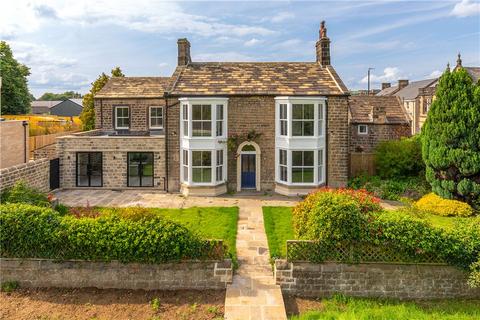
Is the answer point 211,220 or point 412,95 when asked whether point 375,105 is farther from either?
point 412,95

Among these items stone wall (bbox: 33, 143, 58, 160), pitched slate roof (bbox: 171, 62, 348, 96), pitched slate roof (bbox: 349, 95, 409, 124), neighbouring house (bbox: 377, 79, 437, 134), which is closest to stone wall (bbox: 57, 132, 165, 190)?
stone wall (bbox: 33, 143, 58, 160)

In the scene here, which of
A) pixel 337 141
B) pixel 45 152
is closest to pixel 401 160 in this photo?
pixel 337 141

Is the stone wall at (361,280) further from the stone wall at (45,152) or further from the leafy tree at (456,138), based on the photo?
the stone wall at (45,152)

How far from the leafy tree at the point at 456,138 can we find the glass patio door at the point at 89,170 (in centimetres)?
1903

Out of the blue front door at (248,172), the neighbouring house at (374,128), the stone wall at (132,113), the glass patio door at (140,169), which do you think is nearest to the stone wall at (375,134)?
the neighbouring house at (374,128)

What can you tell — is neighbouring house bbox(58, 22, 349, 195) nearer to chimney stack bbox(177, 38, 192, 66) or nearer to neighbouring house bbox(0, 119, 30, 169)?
chimney stack bbox(177, 38, 192, 66)

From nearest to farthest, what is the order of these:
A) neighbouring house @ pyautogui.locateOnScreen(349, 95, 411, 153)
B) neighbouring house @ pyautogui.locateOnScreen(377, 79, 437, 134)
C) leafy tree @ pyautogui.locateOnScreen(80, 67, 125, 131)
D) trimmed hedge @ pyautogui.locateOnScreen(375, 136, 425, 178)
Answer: trimmed hedge @ pyautogui.locateOnScreen(375, 136, 425, 178) < neighbouring house @ pyautogui.locateOnScreen(349, 95, 411, 153) < leafy tree @ pyautogui.locateOnScreen(80, 67, 125, 131) < neighbouring house @ pyautogui.locateOnScreen(377, 79, 437, 134)

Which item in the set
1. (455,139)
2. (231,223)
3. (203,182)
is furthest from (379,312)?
(203,182)

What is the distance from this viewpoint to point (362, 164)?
23.6 metres

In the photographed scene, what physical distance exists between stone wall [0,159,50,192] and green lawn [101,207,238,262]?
4308 mm

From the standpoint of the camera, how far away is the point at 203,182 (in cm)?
2123

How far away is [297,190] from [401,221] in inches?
425

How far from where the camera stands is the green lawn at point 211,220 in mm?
13830

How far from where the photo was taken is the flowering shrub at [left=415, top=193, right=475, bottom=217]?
17.1 meters
